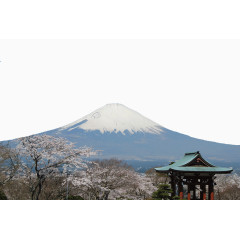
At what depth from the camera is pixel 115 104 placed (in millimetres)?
8500

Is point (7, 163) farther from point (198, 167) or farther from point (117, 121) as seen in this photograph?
point (198, 167)

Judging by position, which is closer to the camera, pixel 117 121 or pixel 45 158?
pixel 45 158

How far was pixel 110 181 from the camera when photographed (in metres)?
10.1

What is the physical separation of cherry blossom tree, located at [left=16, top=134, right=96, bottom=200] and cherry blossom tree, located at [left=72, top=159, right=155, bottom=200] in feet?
1.70

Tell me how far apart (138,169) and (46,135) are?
9.78ft

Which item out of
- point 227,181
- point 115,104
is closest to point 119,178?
point 115,104

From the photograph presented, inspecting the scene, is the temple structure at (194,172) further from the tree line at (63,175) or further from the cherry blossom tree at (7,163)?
the cherry blossom tree at (7,163)

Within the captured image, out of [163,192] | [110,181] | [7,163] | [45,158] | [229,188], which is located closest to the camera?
[163,192]

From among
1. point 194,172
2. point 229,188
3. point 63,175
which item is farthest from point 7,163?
point 229,188

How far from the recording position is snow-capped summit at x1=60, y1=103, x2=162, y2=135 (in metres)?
8.62

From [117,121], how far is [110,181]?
94.2 inches

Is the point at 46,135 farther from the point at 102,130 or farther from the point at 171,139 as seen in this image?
the point at 171,139

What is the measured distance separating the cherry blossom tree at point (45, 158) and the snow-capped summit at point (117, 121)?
0.80 m

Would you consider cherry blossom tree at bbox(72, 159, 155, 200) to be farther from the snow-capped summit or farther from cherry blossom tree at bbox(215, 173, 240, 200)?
cherry blossom tree at bbox(215, 173, 240, 200)
